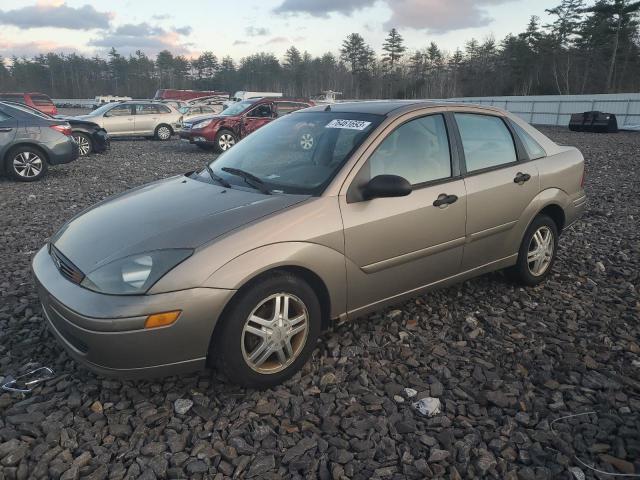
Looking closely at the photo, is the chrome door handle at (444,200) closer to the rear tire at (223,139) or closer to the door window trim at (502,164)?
the door window trim at (502,164)

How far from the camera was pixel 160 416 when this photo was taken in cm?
264

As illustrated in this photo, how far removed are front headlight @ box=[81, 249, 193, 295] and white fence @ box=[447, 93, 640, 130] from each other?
24306 mm

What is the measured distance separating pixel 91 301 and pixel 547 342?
303 centimetres

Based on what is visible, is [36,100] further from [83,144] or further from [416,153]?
[416,153]

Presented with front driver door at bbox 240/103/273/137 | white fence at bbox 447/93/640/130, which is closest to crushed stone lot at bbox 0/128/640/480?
front driver door at bbox 240/103/273/137

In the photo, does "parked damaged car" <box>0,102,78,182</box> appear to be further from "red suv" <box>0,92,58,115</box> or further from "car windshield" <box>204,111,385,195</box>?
"red suv" <box>0,92,58,115</box>

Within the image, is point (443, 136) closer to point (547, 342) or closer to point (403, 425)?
point (547, 342)

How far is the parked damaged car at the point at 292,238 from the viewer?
2.47 m

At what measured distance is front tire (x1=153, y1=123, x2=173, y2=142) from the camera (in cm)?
1897

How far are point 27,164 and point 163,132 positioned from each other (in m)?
9.94

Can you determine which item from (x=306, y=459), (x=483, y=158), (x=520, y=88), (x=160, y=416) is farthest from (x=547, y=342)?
(x=520, y=88)

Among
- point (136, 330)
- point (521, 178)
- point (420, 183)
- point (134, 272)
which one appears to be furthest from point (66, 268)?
point (521, 178)

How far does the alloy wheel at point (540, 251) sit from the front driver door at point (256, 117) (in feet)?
39.2

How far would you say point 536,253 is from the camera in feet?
14.0
